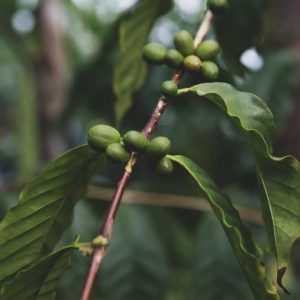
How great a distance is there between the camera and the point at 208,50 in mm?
789

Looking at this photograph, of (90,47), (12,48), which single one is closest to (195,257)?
(12,48)

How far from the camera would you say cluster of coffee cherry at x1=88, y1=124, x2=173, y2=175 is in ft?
2.14

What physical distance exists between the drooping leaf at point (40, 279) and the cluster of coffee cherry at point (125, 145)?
0.35 feet

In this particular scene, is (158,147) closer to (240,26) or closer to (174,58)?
(174,58)

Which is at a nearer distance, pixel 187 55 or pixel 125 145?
pixel 125 145

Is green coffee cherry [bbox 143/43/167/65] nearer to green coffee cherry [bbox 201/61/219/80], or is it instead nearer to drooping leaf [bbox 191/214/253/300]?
green coffee cherry [bbox 201/61/219/80]

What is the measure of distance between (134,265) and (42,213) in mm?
618

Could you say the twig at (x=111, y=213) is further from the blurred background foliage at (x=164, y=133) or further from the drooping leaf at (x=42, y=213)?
the blurred background foliage at (x=164, y=133)

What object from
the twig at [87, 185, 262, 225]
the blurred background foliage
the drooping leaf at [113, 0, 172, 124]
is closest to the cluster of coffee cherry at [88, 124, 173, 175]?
the blurred background foliage

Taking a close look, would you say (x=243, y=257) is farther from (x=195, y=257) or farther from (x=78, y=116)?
(x=78, y=116)

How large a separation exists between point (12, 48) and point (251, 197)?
1323mm

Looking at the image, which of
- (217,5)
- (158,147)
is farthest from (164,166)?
(217,5)

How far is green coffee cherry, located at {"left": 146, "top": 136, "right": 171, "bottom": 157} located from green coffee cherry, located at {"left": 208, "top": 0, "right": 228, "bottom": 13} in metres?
0.33

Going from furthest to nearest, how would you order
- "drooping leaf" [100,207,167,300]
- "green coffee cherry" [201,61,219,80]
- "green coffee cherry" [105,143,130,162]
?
1. "drooping leaf" [100,207,167,300]
2. "green coffee cherry" [201,61,219,80]
3. "green coffee cherry" [105,143,130,162]
